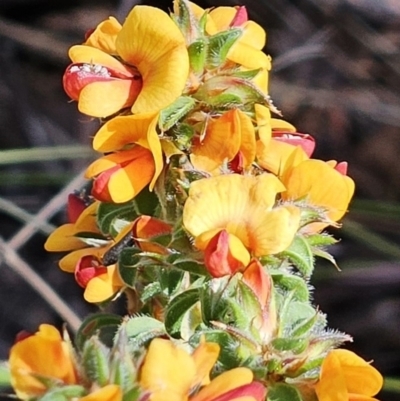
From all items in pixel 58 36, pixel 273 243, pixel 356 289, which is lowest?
pixel 273 243

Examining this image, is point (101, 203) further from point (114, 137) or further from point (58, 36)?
point (58, 36)

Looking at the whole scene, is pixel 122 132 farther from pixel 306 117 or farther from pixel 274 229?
pixel 306 117

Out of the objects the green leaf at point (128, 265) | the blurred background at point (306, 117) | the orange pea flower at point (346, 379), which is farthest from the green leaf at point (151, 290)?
the blurred background at point (306, 117)

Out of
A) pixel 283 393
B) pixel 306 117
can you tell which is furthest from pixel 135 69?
pixel 306 117

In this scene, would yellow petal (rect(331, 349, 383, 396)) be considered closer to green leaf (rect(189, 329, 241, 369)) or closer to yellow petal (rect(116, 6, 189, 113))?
green leaf (rect(189, 329, 241, 369))

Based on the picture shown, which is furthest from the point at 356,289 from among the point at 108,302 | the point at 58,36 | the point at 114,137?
the point at 114,137

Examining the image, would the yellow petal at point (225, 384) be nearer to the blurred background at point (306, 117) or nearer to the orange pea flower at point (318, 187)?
the orange pea flower at point (318, 187)
